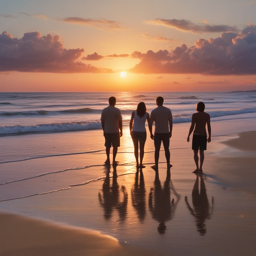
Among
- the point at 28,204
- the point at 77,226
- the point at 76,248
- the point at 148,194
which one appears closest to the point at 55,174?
the point at 28,204

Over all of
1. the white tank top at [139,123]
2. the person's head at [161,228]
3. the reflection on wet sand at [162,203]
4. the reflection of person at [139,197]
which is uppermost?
the white tank top at [139,123]

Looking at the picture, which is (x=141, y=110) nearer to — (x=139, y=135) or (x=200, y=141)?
(x=139, y=135)

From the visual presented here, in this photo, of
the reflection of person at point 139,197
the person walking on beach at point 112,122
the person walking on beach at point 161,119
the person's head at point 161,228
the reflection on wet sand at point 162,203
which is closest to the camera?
the person's head at point 161,228

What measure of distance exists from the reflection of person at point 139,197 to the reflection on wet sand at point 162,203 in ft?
0.42

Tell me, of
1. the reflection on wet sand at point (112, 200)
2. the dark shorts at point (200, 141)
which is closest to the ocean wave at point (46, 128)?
the reflection on wet sand at point (112, 200)

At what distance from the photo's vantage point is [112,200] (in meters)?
5.25

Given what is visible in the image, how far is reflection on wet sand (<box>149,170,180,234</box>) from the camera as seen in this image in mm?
4387

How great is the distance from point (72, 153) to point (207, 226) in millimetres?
6777

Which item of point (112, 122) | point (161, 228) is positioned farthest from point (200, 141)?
point (161, 228)

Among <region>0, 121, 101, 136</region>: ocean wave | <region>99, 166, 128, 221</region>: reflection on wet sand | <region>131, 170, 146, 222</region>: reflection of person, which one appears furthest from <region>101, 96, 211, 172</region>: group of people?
<region>0, 121, 101, 136</region>: ocean wave

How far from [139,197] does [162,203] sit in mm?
501

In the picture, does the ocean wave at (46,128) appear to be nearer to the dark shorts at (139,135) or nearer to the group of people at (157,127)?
the group of people at (157,127)

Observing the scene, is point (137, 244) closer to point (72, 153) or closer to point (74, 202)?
point (74, 202)

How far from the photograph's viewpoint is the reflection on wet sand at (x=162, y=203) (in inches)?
173
